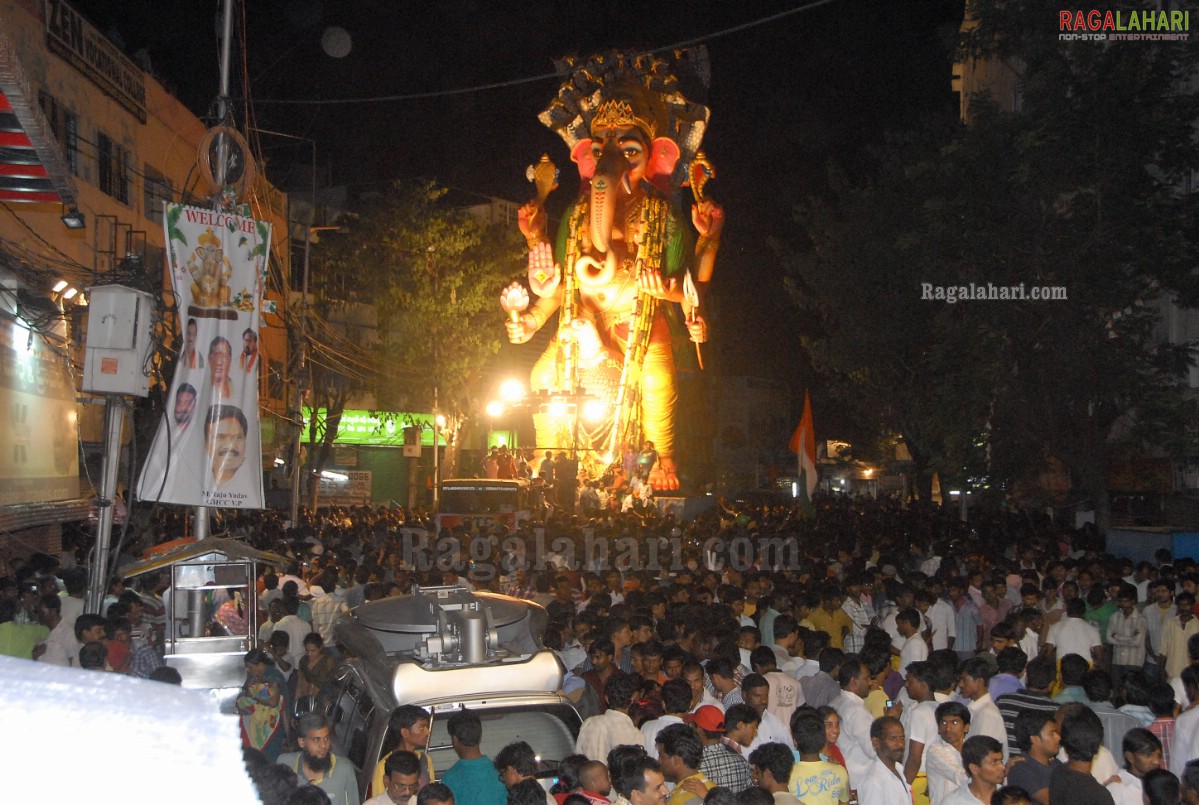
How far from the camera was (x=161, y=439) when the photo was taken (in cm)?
883

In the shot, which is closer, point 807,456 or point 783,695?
point 783,695

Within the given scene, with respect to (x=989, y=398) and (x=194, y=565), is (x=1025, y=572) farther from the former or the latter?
(x=194, y=565)

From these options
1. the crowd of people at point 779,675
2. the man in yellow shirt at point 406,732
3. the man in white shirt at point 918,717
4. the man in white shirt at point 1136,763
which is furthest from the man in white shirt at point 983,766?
the man in yellow shirt at point 406,732

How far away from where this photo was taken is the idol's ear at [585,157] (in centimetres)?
2717

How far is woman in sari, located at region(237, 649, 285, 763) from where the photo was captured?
6.51 meters

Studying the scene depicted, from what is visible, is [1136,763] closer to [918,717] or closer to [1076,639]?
[918,717]

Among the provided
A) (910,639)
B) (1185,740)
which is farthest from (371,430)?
(1185,740)

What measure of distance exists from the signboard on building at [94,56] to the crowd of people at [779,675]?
28.9ft

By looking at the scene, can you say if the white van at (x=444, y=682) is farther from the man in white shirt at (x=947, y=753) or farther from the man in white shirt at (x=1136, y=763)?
the man in white shirt at (x=1136, y=763)

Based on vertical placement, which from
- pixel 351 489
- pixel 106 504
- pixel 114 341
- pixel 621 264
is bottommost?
pixel 106 504

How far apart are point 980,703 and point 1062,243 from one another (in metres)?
10.1

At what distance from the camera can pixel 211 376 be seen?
8930 millimetres

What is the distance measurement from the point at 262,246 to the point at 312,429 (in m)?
17.6

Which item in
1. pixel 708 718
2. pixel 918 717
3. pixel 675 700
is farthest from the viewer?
pixel 708 718
